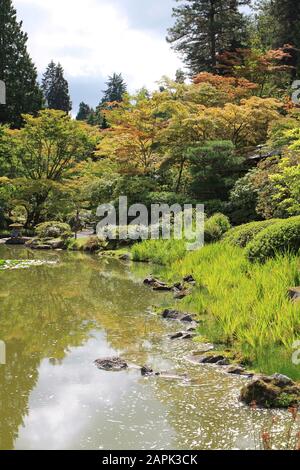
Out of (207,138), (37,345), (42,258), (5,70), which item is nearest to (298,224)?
(37,345)

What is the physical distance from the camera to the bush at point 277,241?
8.15 m

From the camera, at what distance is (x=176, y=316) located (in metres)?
7.12

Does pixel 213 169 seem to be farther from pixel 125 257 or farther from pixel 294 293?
pixel 294 293

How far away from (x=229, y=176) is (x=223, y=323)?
1092cm

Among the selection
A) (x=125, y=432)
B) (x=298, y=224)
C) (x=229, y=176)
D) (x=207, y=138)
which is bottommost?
(x=125, y=432)

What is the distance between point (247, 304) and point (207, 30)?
22.3 m

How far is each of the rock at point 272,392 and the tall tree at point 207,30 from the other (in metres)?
23.7

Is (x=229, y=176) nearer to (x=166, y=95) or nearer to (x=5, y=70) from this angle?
(x=166, y=95)

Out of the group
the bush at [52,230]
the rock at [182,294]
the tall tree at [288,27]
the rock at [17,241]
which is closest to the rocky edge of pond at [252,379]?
the rock at [182,294]

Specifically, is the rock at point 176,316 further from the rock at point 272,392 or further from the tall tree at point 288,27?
the tall tree at point 288,27

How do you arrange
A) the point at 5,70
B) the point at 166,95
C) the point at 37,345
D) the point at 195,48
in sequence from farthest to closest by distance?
the point at 5,70, the point at 195,48, the point at 166,95, the point at 37,345

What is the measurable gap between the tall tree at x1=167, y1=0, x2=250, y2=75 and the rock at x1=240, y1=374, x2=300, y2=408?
77.6ft

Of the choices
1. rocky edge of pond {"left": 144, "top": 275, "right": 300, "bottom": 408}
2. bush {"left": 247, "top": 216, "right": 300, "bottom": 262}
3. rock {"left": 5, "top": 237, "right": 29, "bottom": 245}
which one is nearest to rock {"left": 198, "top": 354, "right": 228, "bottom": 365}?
rocky edge of pond {"left": 144, "top": 275, "right": 300, "bottom": 408}

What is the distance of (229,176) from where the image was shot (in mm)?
16250
